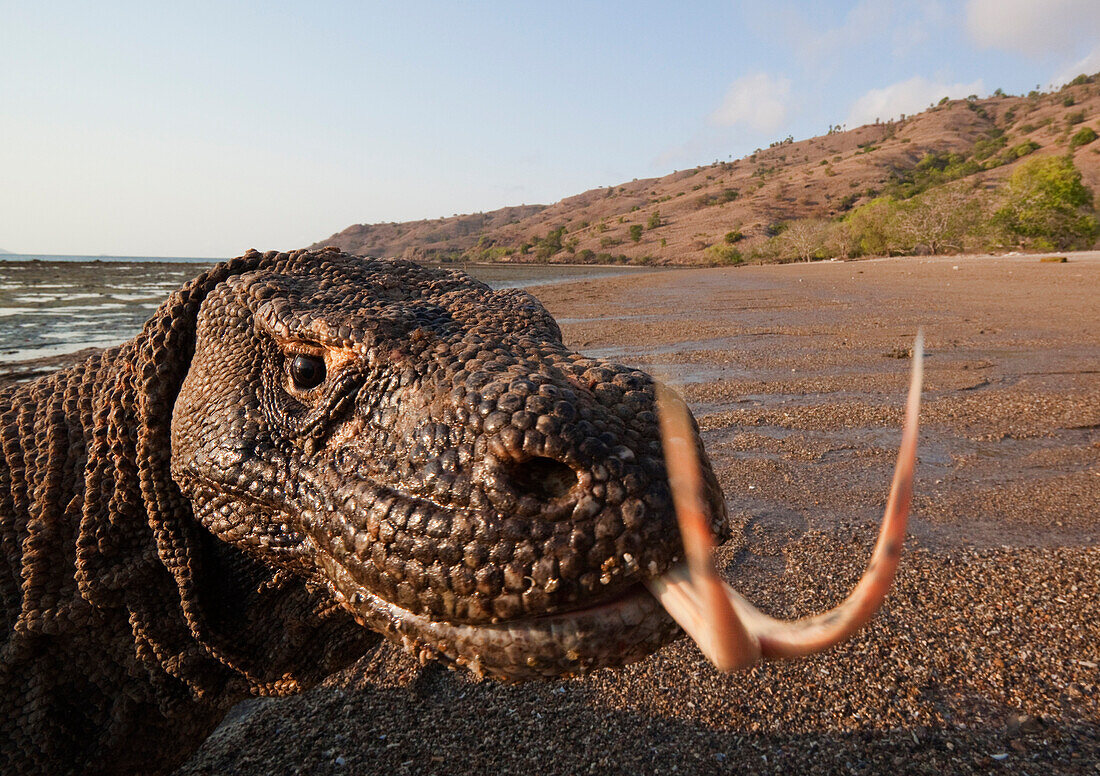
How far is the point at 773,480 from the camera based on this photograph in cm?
564

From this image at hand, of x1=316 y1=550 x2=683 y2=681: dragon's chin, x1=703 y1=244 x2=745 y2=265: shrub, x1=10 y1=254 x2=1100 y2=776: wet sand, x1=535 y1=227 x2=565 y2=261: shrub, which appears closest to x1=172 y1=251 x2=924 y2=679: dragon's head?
x1=316 y1=550 x2=683 y2=681: dragon's chin

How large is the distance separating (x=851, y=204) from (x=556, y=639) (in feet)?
364

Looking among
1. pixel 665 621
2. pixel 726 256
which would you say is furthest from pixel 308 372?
pixel 726 256

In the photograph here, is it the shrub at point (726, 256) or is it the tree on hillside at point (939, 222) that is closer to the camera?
the tree on hillside at point (939, 222)

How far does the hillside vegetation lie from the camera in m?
46.1

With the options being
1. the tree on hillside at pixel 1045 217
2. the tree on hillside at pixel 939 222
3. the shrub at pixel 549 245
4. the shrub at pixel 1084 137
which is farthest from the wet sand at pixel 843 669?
the shrub at pixel 549 245

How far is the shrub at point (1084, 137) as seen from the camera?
8300cm

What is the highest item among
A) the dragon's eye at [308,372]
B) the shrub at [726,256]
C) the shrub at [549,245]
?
the shrub at [549,245]

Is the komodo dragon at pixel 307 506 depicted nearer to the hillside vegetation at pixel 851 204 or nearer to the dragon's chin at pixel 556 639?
the dragon's chin at pixel 556 639

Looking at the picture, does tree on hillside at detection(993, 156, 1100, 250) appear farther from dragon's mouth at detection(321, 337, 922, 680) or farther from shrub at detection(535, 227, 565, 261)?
shrub at detection(535, 227, 565, 261)

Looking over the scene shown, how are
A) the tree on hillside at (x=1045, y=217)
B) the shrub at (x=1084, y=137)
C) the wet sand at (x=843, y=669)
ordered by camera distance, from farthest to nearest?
the shrub at (x=1084, y=137) < the tree on hillside at (x=1045, y=217) < the wet sand at (x=843, y=669)

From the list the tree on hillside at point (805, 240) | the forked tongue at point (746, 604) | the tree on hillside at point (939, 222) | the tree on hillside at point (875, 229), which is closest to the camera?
the forked tongue at point (746, 604)

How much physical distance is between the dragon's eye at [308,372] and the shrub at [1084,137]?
368ft

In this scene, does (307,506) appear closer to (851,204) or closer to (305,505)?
(305,505)
